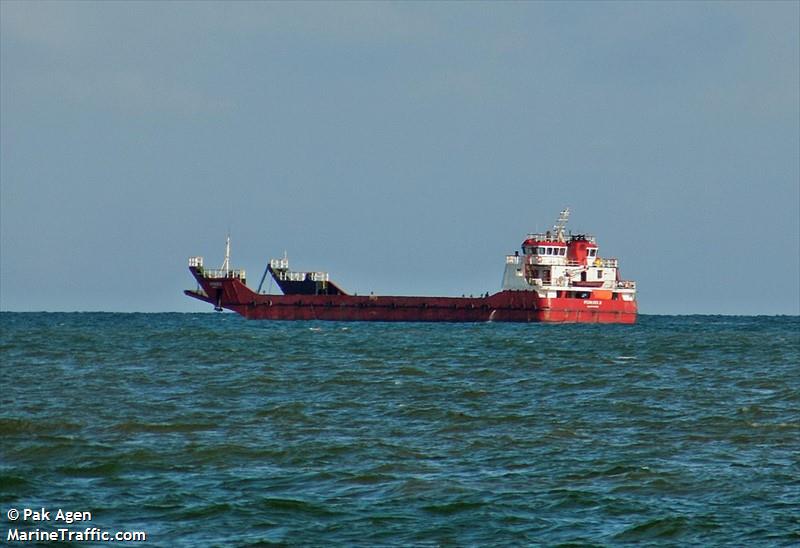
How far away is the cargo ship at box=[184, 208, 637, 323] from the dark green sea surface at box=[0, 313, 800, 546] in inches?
1794

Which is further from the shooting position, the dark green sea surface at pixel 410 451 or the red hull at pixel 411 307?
the red hull at pixel 411 307

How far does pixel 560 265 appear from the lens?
91312 mm

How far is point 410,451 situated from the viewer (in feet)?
73.7

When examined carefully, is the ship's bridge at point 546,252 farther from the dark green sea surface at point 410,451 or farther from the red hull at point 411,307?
the dark green sea surface at point 410,451

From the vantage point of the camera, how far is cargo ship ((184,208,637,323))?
9088cm

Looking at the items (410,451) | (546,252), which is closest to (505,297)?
(546,252)

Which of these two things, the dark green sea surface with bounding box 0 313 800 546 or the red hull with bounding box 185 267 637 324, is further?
the red hull with bounding box 185 267 637 324

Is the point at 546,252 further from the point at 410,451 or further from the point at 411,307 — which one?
the point at 410,451

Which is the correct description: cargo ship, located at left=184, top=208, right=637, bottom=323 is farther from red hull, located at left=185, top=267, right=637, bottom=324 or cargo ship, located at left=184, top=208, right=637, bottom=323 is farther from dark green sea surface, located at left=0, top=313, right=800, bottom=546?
dark green sea surface, located at left=0, top=313, right=800, bottom=546

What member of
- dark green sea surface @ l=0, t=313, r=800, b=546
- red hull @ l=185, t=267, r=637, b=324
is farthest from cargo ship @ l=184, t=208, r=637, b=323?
dark green sea surface @ l=0, t=313, r=800, b=546

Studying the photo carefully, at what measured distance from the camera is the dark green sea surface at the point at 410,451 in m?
16.6

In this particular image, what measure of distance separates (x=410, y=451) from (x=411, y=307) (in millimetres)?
71975

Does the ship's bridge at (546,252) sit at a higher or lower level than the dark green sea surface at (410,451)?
higher

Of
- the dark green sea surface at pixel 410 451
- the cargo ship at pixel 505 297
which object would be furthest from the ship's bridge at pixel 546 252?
the dark green sea surface at pixel 410 451
